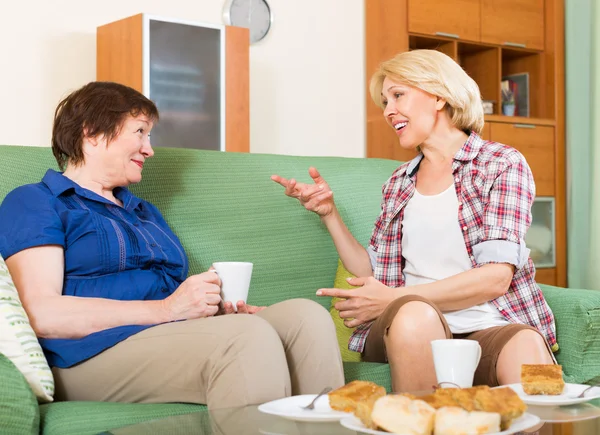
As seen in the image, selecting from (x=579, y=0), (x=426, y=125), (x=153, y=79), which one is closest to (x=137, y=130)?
(x=426, y=125)

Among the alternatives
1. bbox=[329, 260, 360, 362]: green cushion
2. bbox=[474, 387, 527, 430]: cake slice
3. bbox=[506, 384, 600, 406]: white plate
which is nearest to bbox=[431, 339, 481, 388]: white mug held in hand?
bbox=[506, 384, 600, 406]: white plate

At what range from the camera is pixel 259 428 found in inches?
45.0

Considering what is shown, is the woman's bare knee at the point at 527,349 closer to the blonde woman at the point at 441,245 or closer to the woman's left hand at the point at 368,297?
the blonde woman at the point at 441,245

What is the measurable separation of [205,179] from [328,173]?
1.39 feet

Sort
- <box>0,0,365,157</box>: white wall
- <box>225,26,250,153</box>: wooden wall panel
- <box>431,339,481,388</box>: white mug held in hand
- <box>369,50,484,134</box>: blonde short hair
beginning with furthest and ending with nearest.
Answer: <box>225,26,250,153</box>: wooden wall panel < <box>0,0,365,157</box>: white wall < <box>369,50,484,134</box>: blonde short hair < <box>431,339,481,388</box>: white mug held in hand

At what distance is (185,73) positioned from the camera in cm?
387

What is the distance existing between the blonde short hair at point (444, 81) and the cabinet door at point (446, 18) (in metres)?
2.42

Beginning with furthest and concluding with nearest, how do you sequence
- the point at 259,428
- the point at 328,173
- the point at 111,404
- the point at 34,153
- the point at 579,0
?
1. the point at 579,0
2. the point at 328,173
3. the point at 34,153
4. the point at 111,404
5. the point at 259,428

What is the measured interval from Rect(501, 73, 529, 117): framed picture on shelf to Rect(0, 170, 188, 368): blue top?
3596 millimetres

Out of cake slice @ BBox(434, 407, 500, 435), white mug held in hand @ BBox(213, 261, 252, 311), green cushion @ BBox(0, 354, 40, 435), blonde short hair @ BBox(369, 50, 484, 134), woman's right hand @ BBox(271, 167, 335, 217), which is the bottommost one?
green cushion @ BBox(0, 354, 40, 435)

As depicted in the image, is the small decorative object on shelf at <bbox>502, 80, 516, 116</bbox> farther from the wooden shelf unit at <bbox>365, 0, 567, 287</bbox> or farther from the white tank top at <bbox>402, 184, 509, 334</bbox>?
the white tank top at <bbox>402, 184, 509, 334</bbox>

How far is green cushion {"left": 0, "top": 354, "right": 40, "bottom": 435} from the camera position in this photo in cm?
133

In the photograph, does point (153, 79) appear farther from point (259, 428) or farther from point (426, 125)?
point (259, 428)

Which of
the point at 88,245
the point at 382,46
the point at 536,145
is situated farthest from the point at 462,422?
the point at 536,145
